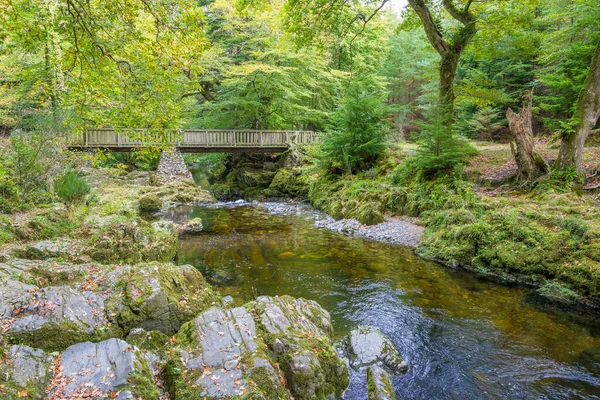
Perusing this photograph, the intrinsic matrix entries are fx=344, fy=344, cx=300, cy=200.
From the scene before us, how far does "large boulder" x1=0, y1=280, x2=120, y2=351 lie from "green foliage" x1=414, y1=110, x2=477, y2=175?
9514 mm

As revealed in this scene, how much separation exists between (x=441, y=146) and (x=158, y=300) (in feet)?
31.3

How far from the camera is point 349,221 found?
1175 centimetres

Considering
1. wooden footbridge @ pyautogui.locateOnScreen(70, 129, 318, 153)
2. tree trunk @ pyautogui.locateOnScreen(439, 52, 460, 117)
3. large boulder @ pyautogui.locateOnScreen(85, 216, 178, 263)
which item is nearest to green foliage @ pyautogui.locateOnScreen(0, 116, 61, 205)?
large boulder @ pyautogui.locateOnScreen(85, 216, 178, 263)

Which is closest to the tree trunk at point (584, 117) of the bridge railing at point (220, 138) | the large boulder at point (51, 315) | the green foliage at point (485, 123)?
the green foliage at point (485, 123)

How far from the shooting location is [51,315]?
363cm

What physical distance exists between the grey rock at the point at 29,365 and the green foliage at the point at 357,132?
39.4 ft

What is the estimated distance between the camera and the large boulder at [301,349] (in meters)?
3.44

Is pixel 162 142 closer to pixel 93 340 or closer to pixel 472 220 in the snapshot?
pixel 93 340

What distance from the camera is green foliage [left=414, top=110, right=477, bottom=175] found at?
414 inches

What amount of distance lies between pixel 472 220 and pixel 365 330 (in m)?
5.09

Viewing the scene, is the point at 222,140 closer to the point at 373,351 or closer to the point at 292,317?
the point at 292,317

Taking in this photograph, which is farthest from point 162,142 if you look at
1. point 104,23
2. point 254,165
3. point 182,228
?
point 254,165

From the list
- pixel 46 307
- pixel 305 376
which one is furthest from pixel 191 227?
pixel 305 376

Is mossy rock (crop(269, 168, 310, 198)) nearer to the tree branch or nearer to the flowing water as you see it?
the flowing water
